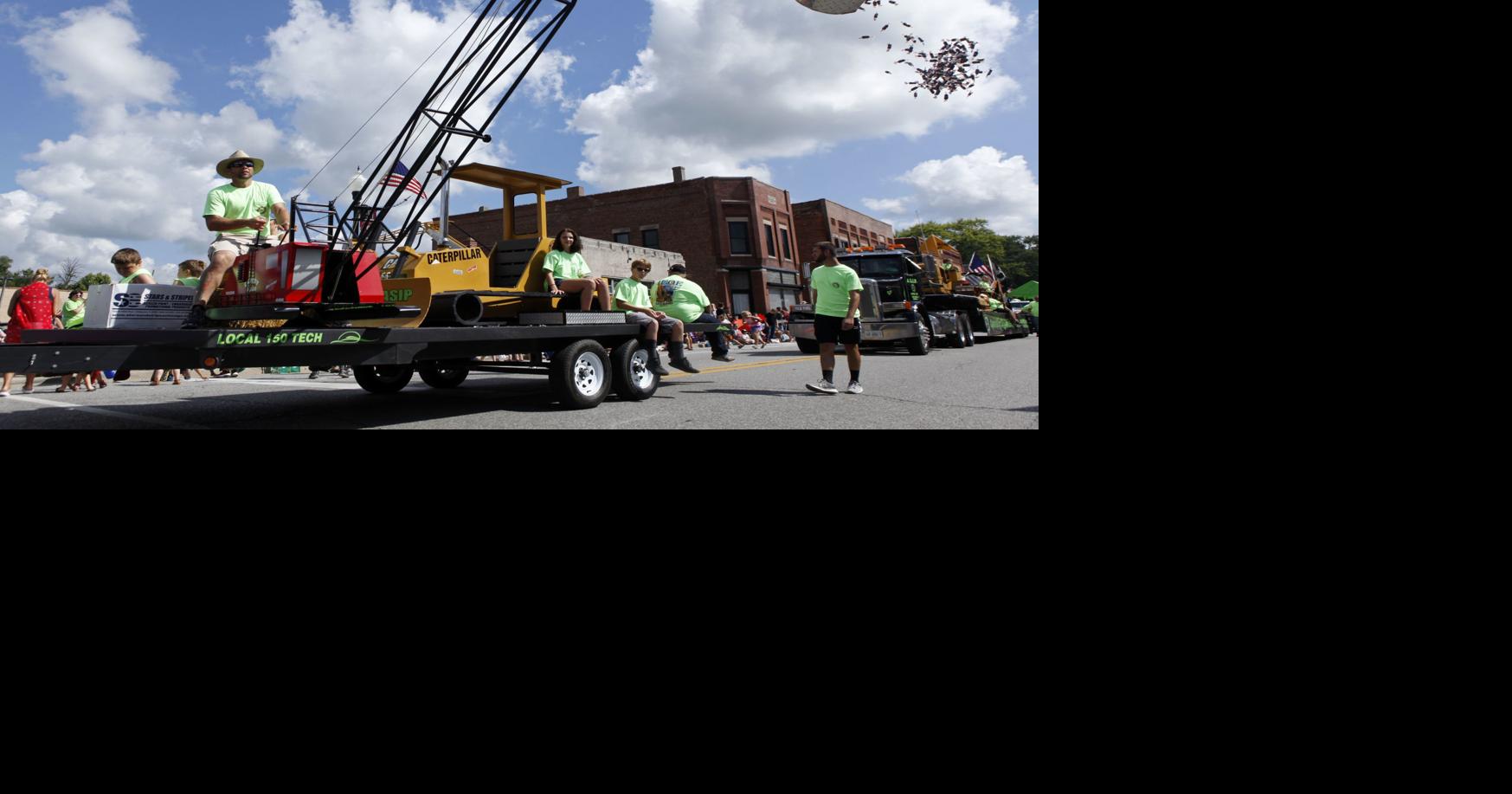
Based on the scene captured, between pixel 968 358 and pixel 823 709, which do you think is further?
pixel 968 358

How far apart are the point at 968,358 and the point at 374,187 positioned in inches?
448

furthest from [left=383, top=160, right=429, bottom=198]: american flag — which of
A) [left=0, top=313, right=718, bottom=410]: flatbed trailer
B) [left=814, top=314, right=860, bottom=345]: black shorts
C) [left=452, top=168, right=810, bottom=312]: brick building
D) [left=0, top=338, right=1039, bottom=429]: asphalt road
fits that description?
[left=452, top=168, right=810, bottom=312]: brick building

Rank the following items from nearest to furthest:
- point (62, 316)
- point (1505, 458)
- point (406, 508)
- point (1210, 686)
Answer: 1. point (1210, 686)
2. point (1505, 458)
3. point (406, 508)
4. point (62, 316)

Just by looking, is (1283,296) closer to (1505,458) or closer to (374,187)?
(1505,458)

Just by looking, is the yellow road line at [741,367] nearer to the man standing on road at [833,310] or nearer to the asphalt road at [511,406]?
the asphalt road at [511,406]

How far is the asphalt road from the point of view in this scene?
588 centimetres

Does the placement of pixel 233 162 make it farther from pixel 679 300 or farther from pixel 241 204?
pixel 679 300

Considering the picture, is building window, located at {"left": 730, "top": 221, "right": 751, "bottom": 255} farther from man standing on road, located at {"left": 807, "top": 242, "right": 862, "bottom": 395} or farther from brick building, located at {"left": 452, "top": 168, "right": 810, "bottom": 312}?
man standing on road, located at {"left": 807, "top": 242, "right": 862, "bottom": 395}

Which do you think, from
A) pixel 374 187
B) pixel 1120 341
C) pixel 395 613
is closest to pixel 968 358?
pixel 374 187

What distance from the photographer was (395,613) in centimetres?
130

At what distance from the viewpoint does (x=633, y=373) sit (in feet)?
24.0

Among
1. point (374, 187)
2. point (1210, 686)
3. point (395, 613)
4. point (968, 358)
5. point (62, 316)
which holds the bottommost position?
point (968, 358)

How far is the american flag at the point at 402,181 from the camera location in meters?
6.85

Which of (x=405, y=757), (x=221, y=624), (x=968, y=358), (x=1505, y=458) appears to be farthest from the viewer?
(x=968, y=358)
